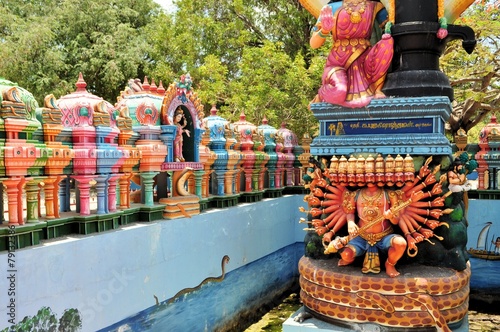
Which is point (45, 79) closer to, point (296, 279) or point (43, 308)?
point (296, 279)

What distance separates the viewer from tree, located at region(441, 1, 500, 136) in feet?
36.8

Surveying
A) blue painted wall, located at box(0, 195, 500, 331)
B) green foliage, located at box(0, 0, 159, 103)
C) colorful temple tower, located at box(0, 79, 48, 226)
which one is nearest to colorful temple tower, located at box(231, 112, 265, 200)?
blue painted wall, located at box(0, 195, 500, 331)

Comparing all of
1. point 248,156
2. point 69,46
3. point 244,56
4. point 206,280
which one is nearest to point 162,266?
point 206,280

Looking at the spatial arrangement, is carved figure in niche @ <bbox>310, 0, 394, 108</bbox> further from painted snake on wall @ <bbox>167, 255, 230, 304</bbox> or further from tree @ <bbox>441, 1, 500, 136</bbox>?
tree @ <bbox>441, 1, 500, 136</bbox>

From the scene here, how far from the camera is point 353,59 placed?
21.8ft

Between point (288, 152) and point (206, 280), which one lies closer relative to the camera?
point (206, 280)

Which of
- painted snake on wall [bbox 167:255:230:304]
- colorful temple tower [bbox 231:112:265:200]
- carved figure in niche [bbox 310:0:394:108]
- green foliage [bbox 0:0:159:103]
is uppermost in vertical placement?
green foliage [bbox 0:0:159:103]

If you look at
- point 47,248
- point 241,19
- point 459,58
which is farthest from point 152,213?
point 241,19

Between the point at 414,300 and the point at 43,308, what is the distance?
3.98 m

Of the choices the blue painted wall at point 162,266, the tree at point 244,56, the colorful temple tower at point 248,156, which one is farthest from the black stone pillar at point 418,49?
the tree at point 244,56

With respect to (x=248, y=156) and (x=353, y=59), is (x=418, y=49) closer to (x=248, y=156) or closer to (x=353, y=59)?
(x=353, y=59)

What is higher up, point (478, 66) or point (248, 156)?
point (478, 66)

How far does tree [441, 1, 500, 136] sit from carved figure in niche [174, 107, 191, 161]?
681 centimetres

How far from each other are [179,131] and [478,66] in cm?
762
